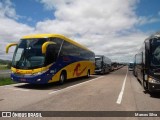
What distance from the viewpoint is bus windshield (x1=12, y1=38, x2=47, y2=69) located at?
13.9 m

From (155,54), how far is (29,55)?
282 inches

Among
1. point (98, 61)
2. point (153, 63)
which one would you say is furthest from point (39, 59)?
point (98, 61)

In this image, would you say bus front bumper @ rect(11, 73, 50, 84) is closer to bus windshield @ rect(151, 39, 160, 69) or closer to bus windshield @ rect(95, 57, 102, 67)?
bus windshield @ rect(151, 39, 160, 69)

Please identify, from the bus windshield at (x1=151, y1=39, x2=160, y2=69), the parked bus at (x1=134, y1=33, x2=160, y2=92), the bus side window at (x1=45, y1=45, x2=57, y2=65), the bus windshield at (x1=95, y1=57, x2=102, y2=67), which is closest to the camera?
the parked bus at (x1=134, y1=33, x2=160, y2=92)

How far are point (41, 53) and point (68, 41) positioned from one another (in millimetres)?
4466

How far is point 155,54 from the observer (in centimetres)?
1177

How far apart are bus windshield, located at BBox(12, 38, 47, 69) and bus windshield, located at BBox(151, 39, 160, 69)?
614cm

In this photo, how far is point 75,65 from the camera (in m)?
20.4

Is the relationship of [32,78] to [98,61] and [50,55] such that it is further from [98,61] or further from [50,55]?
[98,61]

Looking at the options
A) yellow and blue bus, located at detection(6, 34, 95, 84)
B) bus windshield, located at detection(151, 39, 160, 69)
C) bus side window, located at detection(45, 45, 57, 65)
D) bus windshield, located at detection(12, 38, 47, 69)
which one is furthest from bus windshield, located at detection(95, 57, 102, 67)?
bus windshield, located at detection(151, 39, 160, 69)

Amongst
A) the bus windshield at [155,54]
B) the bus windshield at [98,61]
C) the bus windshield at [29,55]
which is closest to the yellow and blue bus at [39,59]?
the bus windshield at [29,55]

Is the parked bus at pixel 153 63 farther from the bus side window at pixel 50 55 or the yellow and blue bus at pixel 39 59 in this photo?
the bus side window at pixel 50 55

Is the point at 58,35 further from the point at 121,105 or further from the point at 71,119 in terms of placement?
the point at 71,119

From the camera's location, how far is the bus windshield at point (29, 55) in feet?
45.8
